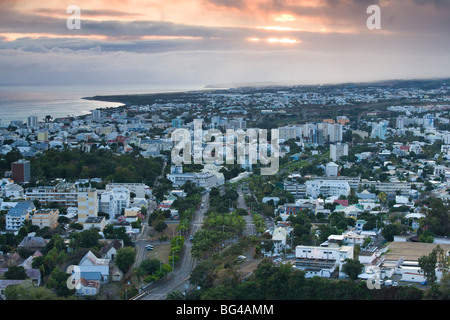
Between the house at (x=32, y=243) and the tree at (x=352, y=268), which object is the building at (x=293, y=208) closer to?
the tree at (x=352, y=268)

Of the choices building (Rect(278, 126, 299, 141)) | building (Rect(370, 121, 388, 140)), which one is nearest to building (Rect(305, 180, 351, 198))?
building (Rect(278, 126, 299, 141))

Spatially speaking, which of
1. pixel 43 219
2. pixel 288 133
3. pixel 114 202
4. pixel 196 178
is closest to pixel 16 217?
pixel 43 219

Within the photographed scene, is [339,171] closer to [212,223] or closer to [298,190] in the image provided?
[298,190]

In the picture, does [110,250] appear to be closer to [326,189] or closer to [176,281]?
[176,281]

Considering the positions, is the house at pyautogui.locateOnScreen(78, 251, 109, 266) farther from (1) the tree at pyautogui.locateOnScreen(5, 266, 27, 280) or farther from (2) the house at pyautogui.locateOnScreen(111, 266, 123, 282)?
(1) the tree at pyautogui.locateOnScreen(5, 266, 27, 280)

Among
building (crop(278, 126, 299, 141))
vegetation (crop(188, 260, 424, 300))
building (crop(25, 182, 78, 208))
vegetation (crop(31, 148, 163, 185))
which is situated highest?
building (crop(278, 126, 299, 141))

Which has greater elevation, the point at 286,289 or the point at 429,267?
the point at 429,267

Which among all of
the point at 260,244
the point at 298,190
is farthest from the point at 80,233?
the point at 298,190
